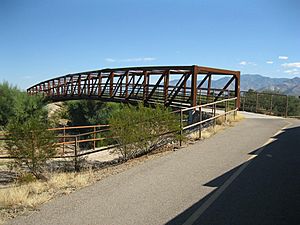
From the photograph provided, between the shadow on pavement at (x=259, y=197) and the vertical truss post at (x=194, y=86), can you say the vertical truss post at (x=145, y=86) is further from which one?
the shadow on pavement at (x=259, y=197)

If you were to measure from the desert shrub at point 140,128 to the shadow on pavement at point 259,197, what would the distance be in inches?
146

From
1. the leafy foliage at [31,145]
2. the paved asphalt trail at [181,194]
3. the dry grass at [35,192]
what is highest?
the leafy foliage at [31,145]

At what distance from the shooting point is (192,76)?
62.4 feet

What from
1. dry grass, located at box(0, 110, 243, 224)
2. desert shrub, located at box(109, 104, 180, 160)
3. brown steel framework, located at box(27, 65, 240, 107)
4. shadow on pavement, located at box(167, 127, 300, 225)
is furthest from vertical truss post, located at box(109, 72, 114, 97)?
shadow on pavement, located at box(167, 127, 300, 225)

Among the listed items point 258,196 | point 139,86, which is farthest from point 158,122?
point 139,86

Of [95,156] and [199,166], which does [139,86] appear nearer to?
[95,156]

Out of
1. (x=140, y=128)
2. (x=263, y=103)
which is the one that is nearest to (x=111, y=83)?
(x=263, y=103)

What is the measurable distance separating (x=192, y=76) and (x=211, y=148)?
7.60 meters

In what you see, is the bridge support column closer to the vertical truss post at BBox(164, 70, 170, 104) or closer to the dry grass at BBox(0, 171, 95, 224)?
the vertical truss post at BBox(164, 70, 170, 104)

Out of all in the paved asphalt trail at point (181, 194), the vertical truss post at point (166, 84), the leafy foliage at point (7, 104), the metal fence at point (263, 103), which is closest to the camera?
the paved asphalt trail at point (181, 194)

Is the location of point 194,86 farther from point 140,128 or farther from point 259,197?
point 259,197

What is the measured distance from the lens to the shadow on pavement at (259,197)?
559 centimetres

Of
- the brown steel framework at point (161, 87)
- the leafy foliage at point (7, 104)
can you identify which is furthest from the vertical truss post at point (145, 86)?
the leafy foliage at point (7, 104)

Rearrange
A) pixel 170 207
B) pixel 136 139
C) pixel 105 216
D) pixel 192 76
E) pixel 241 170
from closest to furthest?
pixel 105 216 < pixel 170 207 < pixel 241 170 < pixel 136 139 < pixel 192 76
